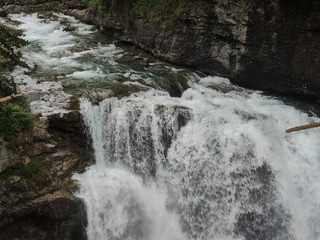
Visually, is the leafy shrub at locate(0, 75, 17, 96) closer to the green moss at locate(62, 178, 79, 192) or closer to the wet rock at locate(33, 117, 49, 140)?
the wet rock at locate(33, 117, 49, 140)

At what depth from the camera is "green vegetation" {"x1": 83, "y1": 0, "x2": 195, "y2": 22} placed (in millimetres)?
15000

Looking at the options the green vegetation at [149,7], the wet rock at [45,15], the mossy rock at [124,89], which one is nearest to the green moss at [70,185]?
the mossy rock at [124,89]

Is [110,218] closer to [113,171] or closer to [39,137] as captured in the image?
[113,171]

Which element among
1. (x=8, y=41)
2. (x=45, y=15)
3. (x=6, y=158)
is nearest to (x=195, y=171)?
(x=6, y=158)

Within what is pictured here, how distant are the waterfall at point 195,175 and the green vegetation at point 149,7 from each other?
243 inches

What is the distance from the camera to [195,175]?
34.0 ft

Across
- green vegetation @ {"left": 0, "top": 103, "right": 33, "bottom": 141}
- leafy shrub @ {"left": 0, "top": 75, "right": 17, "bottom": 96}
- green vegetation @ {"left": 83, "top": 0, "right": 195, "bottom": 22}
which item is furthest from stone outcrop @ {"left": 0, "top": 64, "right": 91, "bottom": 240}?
green vegetation @ {"left": 83, "top": 0, "right": 195, "bottom": 22}

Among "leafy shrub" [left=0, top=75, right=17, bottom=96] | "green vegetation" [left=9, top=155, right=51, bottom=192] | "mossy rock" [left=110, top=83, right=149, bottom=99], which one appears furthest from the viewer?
"mossy rock" [left=110, top=83, right=149, bottom=99]

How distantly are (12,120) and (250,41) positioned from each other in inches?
411

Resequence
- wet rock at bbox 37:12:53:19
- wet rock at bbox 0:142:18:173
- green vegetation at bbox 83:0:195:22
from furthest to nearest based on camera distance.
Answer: wet rock at bbox 37:12:53:19, green vegetation at bbox 83:0:195:22, wet rock at bbox 0:142:18:173

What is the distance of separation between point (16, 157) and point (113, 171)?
3306 mm

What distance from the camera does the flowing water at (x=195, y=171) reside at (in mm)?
9750

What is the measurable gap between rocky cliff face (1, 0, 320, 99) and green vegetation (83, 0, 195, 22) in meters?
0.32

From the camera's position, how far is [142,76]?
13.9m
